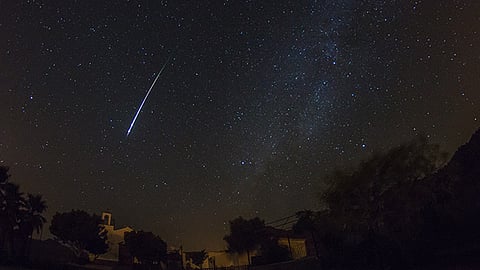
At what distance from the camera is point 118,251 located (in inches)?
2822

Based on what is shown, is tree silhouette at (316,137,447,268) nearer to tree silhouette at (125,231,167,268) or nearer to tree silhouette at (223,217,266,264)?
tree silhouette at (223,217,266,264)

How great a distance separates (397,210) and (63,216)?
44.7 meters

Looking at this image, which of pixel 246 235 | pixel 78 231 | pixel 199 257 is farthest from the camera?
pixel 199 257

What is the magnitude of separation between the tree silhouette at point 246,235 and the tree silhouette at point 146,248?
11.6 metres

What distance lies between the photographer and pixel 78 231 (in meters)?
53.8

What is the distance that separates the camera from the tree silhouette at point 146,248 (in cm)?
6272

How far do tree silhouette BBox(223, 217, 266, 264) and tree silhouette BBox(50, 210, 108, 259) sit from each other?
19749 millimetres

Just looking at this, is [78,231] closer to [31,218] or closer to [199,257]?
[31,218]

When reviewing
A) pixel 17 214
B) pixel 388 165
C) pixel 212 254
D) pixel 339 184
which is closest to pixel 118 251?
pixel 212 254

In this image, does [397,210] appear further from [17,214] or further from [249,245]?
[17,214]

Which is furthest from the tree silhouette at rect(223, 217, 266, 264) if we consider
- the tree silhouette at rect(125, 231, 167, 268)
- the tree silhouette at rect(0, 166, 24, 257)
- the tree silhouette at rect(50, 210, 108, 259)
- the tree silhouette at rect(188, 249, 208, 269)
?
the tree silhouette at rect(0, 166, 24, 257)

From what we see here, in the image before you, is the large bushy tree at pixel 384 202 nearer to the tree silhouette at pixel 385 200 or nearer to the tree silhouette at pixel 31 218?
the tree silhouette at pixel 385 200

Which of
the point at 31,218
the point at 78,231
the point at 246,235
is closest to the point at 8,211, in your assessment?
the point at 31,218

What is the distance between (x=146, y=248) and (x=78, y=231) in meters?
12.6
